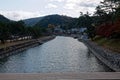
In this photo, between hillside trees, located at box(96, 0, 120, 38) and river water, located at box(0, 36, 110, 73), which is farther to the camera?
hillside trees, located at box(96, 0, 120, 38)

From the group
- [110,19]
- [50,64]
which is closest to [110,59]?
[50,64]

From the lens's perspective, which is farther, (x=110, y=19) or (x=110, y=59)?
(x=110, y=19)

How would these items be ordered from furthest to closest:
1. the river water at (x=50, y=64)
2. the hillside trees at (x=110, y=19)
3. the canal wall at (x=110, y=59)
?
the hillside trees at (x=110, y=19) → the river water at (x=50, y=64) → the canal wall at (x=110, y=59)

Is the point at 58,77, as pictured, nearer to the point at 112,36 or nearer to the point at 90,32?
the point at 112,36

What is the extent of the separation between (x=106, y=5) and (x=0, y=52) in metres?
30.2

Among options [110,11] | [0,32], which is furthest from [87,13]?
[0,32]

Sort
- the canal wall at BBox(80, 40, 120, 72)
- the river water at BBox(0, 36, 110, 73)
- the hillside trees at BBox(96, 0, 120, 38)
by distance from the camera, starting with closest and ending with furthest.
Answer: the canal wall at BBox(80, 40, 120, 72), the river water at BBox(0, 36, 110, 73), the hillside trees at BBox(96, 0, 120, 38)

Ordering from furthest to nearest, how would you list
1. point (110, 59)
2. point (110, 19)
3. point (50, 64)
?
point (110, 19), point (50, 64), point (110, 59)

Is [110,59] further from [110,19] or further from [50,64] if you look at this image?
[110,19]

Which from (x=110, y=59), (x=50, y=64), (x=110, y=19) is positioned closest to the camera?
(x=110, y=59)

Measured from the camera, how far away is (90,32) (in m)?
91.8

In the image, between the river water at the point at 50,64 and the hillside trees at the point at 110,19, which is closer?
the river water at the point at 50,64

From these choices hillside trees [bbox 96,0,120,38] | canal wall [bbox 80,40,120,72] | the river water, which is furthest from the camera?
hillside trees [bbox 96,0,120,38]

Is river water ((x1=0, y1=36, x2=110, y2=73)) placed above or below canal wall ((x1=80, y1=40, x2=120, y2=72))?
below
